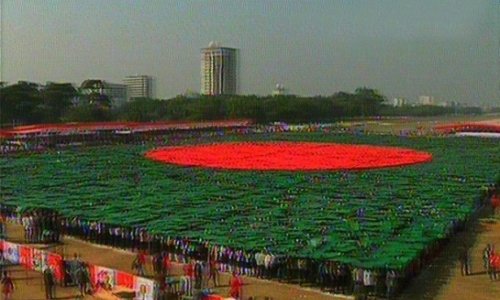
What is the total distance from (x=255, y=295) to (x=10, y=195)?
16077 mm

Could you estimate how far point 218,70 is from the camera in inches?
6806

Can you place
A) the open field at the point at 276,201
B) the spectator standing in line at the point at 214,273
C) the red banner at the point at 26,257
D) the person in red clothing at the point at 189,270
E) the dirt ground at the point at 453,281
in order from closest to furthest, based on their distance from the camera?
the dirt ground at the point at 453,281 < the person in red clothing at the point at 189,270 < the spectator standing in line at the point at 214,273 < the red banner at the point at 26,257 < the open field at the point at 276,201

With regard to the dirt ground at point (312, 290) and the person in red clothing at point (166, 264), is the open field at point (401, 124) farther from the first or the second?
the person in red clothing at point (166, 264)

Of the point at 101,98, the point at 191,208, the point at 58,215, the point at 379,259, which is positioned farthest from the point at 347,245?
the point at 101,98

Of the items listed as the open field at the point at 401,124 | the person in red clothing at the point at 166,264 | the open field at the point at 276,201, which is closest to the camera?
the person in red clothing at the point at 166,264

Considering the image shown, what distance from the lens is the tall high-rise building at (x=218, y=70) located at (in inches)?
6683

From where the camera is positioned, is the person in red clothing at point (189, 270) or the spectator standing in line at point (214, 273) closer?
the person in red clothing at point (189, 270)

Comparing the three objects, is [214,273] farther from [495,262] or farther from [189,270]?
[495,262]

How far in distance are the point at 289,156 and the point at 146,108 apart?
64.7 metres

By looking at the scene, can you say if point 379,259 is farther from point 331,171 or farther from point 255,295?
point 331,171

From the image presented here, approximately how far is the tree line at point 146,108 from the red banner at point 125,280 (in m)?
68.3

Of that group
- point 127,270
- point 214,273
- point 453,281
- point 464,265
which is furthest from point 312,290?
point 127,270

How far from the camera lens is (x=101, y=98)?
108125 mm

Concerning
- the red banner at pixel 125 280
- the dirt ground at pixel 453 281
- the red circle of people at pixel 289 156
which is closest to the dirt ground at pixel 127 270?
the red banner at pixel 125 280
